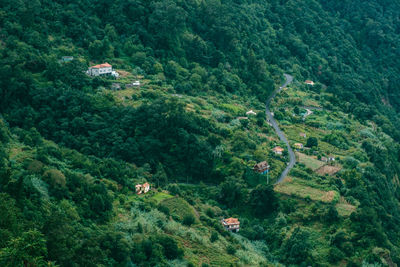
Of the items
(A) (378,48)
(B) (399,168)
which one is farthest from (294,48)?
(B) (399,168)

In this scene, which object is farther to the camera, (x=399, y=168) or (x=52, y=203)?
(x=399, y=168)

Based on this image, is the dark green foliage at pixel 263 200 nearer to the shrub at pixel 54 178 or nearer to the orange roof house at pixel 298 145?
the orange roof house at pixel 298 145

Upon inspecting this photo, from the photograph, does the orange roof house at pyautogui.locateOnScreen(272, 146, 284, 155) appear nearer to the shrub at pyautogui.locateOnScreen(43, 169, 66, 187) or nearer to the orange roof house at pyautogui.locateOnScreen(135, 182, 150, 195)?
the orange roof house at pyautogui.locateOnScreen(135, 182, 150, 195)

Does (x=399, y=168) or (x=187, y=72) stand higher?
(x=187, y=72)

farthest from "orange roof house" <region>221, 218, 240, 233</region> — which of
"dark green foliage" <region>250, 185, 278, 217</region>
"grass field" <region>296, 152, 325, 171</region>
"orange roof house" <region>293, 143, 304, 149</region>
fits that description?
"orange roof house" <region>293, 143, 304, 149</region>

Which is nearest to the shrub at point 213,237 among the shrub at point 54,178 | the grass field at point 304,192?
the grass field at point 304,192

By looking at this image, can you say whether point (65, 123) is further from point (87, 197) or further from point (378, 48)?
point (378, 48)

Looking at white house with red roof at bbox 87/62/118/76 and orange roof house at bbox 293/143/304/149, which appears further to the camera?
white house with red roof at bbox 87/62/118/76
